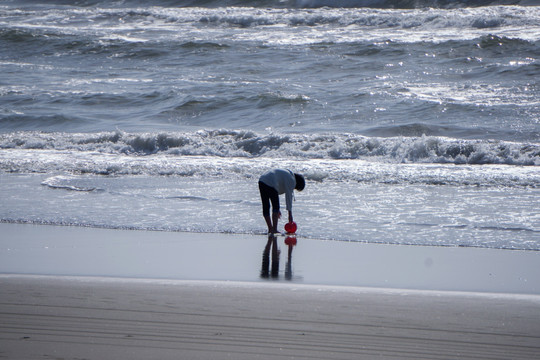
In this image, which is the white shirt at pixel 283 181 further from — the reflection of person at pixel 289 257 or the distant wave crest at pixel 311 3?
the distant wave crest at pixel 311 3

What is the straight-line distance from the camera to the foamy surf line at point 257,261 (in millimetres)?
5820

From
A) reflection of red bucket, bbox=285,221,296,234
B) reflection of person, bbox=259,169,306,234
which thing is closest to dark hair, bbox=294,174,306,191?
reflection of person, bbox=259,169,306,234

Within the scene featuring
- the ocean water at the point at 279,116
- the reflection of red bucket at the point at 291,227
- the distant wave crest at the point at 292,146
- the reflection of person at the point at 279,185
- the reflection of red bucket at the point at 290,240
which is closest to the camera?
the reflection of red bucket at the point at 290,240

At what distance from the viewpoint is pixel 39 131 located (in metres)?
16.4

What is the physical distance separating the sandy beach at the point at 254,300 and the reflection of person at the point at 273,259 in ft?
0.15

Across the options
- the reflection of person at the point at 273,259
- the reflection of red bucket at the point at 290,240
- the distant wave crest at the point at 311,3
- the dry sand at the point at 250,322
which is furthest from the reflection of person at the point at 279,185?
the distant wave crest at the point at 311,3

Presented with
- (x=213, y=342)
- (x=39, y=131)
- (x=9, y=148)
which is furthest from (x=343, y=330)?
(x=39, y=131)

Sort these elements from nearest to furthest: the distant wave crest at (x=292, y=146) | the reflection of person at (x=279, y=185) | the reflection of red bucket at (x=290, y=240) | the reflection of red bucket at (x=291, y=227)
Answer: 1. the reflection of red bucket at (x=290, y=240)
2. the reflection of person at (x=279, y=185)
3. the reflection of red bucket at (x=291, y=227)
4. the distant wave crest at (x=292, y=146)

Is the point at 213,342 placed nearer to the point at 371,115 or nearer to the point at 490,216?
the point at 490,216

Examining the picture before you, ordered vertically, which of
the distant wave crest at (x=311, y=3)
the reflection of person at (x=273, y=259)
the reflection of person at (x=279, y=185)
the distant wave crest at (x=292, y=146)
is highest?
the distant wave crest at (x=311, y=3)

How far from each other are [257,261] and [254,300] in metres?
1.44

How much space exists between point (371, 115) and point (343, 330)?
1259cm

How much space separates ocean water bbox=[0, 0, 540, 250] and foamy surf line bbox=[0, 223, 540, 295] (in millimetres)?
480

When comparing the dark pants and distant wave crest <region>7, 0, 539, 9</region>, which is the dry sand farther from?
distant wave crest <region>7, 0, 539, 9</region>
